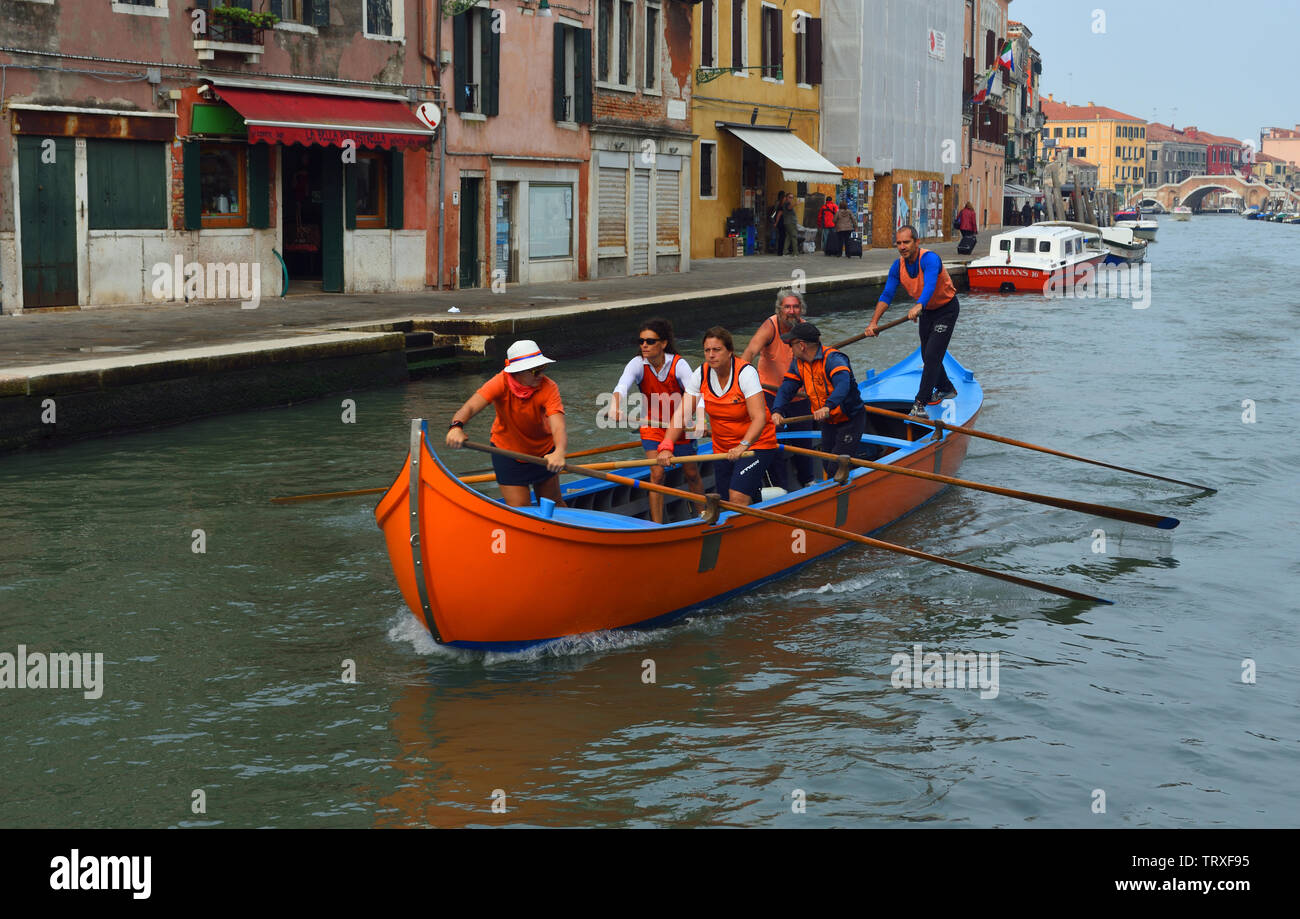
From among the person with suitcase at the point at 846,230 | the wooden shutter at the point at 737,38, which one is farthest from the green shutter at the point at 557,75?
the person with suitcase at the point at 846,230

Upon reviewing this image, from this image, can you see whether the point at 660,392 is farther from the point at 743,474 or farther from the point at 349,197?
the point at 349,197

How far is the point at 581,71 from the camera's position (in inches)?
1094

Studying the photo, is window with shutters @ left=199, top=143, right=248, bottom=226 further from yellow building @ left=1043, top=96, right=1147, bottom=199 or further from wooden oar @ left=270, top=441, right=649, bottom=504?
yellow building @ left=1043, top=96, right=1147, bottom=199

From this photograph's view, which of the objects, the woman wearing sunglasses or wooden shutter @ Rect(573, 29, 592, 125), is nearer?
the woman wearing sunglasses

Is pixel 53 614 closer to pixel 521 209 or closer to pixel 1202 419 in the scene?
pixel 1202 419

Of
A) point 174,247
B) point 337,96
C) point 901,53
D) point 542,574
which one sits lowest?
point 542,574

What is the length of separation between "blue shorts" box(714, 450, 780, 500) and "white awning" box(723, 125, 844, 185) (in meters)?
26.5

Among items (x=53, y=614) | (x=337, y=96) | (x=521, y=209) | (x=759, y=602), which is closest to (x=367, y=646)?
(x=53, y=614)

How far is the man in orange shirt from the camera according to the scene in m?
8.45

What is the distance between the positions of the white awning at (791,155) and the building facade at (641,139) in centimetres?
422

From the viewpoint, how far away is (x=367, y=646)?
8508 mm

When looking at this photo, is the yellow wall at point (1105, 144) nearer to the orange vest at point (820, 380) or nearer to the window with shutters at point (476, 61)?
the window with shutters at point (476, 61)

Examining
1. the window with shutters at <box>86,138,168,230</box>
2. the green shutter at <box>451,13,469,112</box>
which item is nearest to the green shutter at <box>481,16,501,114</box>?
the green shutter at <box>451,13,469,112</box>
